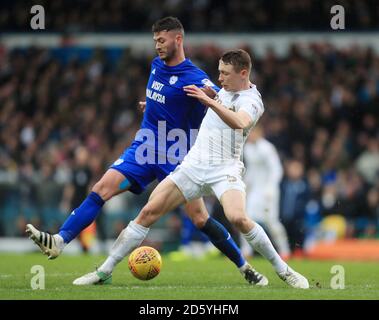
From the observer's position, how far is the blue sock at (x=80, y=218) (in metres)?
9.77

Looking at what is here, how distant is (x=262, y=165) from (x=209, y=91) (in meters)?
6.65

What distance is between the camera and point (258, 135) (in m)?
16.3

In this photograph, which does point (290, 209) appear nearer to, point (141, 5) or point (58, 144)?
point (58, 144)

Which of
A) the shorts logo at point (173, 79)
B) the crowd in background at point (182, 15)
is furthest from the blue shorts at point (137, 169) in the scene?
the crowd in background at point (182, 15)

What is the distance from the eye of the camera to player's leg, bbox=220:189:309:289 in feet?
30.1

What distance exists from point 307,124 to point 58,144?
5546mm

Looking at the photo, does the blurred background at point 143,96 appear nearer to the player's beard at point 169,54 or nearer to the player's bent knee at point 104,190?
the player's beard at point 169,54

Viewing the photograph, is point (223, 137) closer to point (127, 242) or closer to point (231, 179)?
point (231, 179)

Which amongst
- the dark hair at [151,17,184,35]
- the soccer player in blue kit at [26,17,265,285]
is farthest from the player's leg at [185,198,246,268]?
the dark hair at [151,17,184,35]

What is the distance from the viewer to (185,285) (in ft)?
32.5

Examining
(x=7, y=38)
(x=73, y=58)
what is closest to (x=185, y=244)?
(x=73, y=58)

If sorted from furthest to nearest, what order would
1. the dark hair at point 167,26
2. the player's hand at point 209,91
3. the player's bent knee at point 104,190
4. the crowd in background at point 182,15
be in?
the crowd in background at point 182,15, the dark hair at point 167,26, the player's bent knee at point 104,190, the player's hand at point 209,91

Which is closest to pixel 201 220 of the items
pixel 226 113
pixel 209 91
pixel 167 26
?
pixel 209 91

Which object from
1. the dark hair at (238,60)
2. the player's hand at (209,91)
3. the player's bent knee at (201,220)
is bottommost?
the player's bent knee at (201,220)
